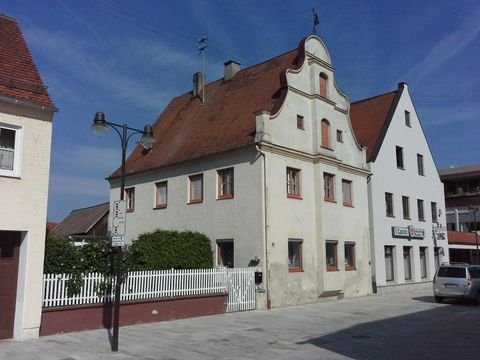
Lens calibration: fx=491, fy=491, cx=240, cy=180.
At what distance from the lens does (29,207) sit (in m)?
12.1

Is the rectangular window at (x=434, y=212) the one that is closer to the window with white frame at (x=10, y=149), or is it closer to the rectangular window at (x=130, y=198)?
the rectangular window at (x=130, y=198)

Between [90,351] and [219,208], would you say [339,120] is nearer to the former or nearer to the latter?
[219,208]

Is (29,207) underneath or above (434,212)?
underneath

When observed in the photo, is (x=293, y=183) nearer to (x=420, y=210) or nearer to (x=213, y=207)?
(x=213, y=207)

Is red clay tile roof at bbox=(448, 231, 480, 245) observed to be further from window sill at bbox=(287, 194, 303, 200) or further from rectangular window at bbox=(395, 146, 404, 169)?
window sill at bbox=(287, 194, 303, 200)

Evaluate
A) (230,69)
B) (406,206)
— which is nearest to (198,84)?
(230,69)

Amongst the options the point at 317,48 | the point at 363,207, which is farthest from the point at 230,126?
the point at 363,207

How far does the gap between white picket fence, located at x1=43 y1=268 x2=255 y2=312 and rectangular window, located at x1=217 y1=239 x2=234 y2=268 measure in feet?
8.04

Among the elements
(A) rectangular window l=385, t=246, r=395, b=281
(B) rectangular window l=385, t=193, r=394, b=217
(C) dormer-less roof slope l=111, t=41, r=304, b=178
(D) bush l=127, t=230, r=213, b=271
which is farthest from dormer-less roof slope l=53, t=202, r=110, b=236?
(A) rectangular window l=385, t=246, r=395, b=281

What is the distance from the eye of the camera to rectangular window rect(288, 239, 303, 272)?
69.3ft

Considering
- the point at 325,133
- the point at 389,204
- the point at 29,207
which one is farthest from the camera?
the point at 389,204

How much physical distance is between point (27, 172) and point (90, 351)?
4661 millimetres

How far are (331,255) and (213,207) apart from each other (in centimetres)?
624

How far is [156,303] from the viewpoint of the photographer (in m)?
15.2
